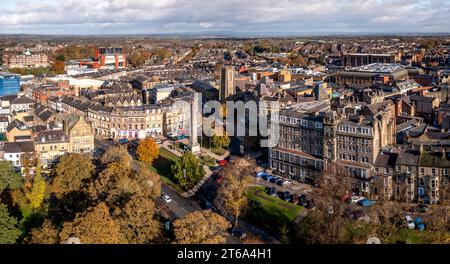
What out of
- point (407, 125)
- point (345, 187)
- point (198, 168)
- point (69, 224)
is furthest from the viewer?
point (407, 125)

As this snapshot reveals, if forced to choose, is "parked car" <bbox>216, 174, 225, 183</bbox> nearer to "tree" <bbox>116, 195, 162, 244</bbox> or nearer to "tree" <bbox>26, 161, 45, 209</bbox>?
"tree" <bbox>26, 161, 45, 209</bbox>

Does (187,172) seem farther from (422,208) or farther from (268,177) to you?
(422,208)

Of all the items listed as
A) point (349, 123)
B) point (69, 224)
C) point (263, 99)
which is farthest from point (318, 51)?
point (69, 224)

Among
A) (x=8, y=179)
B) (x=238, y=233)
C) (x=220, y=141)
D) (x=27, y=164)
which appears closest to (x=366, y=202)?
(x=238, y=233)

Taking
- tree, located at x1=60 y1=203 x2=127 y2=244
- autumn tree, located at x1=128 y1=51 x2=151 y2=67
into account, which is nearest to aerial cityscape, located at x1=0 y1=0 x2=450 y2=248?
tree, located at x1=60 y1=203 x2=127 y2=244
